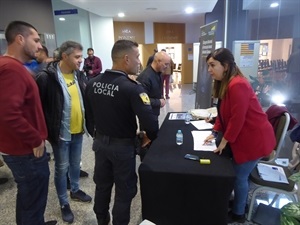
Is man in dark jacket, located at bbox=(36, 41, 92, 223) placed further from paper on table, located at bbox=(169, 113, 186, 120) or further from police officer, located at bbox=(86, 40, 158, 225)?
paper on table, located at bbox=(169, 113, 186, 120)

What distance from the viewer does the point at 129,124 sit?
1464 millimetres

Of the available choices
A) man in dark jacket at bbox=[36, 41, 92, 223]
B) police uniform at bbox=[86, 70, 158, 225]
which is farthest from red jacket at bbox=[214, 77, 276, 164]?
man in dark jacket at bbox=[36, 41, 92, 223]

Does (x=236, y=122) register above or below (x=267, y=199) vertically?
above

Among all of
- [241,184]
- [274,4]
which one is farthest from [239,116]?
[274,4]

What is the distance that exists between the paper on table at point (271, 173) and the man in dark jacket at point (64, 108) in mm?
1538

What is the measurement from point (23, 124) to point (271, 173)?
1.83 meters

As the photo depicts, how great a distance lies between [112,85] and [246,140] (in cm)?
99

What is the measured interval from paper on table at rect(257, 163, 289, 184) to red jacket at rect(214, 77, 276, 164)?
28 centimetres

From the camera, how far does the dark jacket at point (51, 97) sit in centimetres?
168

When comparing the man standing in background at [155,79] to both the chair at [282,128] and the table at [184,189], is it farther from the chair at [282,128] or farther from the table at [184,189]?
the chair at [282,128]

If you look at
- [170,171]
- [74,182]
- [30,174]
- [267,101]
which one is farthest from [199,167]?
[267,101]

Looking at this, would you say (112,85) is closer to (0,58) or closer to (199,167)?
(0,58)

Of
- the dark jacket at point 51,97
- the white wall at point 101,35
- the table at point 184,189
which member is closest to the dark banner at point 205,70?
the table at point 184,189

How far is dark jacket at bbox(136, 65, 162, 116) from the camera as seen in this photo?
243cm
